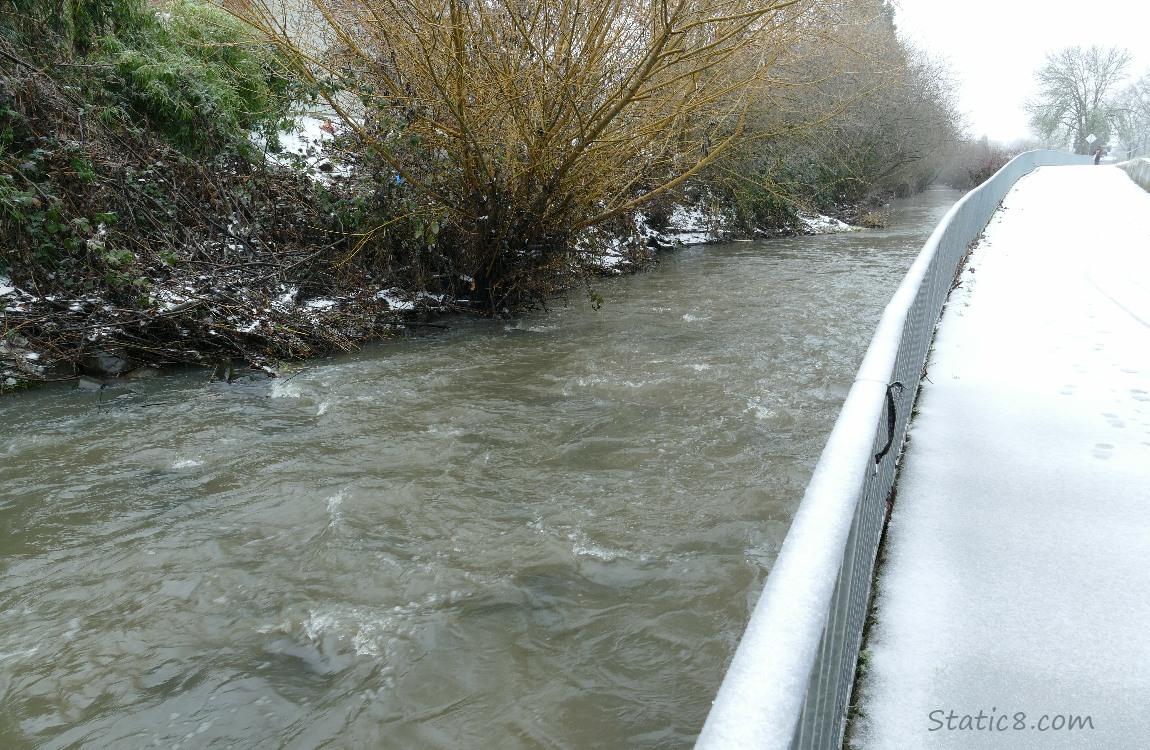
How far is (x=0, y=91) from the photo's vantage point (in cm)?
892

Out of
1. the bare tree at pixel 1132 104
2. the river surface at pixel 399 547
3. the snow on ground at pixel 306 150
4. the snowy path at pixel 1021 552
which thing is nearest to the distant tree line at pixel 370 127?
the snow on ground at pixel 306 150

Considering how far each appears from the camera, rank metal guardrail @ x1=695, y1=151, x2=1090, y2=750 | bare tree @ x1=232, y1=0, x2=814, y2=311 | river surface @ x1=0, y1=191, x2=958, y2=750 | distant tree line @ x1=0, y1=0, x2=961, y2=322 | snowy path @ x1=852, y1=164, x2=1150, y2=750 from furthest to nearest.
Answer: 1. bare tree @ x1=232, y1=0, x2=814, y2=311
2. distant tree line @ x1=0, y1=0, x2=961, y2=322
3. river surface @ x1=0, y1=191, x2=958, y2=750
4. snowy path @ x1=852, y1=164, x2=1150, y2=750
5. metal guardrail @ x1=695, y1=151, x2=1090, y2=750

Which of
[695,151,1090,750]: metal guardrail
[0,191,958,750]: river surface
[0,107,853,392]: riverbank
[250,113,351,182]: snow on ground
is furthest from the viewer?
[250,113,351,182]: snow on ground

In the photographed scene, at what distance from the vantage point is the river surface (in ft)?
11.6

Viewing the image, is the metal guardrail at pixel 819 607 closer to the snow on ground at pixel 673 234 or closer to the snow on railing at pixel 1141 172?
the snow on ground at pixel 673 234

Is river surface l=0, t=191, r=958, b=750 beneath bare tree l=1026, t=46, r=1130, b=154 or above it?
beneath

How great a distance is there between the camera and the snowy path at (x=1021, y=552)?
2.37 m

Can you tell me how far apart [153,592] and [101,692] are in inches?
32.4

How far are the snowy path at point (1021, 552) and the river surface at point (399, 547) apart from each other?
1131mm

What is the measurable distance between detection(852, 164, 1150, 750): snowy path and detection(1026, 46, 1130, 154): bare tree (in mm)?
69267

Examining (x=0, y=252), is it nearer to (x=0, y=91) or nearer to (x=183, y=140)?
(x=0, y=91)

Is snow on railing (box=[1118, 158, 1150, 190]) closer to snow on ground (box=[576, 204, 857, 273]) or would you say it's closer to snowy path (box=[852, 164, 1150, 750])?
snow on ground (box=[576, 204, 857, 273])

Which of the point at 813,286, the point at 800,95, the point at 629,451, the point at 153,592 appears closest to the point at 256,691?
the point at 153,592

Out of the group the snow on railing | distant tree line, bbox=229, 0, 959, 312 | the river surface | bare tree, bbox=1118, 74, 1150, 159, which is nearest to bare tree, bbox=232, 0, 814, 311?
distant tree line, bbox=229, 0, 959, 312
